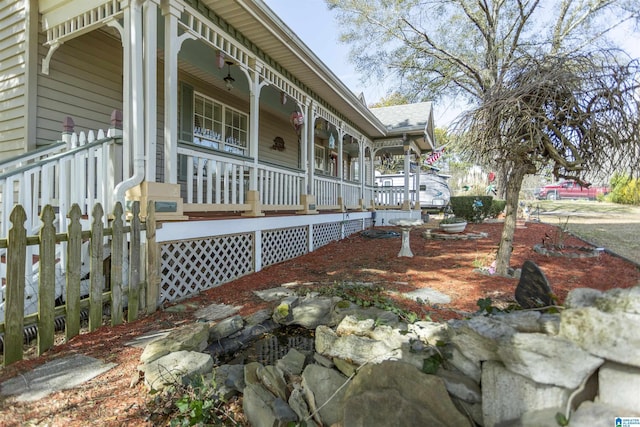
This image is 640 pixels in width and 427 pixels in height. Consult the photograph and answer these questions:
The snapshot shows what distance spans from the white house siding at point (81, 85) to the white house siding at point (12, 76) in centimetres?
25

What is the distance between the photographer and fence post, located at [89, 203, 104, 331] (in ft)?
10.0

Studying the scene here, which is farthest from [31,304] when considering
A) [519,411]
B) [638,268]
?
[638,268]

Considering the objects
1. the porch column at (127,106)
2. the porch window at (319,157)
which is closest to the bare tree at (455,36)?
the porch window at (319,157)

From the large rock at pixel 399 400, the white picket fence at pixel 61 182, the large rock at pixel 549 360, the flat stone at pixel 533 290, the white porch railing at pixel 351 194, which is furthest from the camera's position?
the white porch railing at pixel 351 194

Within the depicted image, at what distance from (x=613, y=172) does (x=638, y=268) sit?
2663 millimetres

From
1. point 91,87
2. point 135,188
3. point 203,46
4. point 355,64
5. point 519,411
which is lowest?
point 519,411

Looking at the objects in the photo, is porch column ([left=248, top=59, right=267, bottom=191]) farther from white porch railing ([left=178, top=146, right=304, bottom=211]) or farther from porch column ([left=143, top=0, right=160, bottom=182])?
porch column ([left=143, top=0, right=160, bottom=182])

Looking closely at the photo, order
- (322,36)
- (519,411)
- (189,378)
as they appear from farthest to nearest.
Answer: (322,36)
(189,378)
(519,411)

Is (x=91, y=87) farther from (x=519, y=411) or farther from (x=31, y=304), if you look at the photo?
(x=519, y=411)

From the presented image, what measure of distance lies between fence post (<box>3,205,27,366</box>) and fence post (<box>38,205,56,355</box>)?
12 cm

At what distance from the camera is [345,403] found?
1788 millimetres

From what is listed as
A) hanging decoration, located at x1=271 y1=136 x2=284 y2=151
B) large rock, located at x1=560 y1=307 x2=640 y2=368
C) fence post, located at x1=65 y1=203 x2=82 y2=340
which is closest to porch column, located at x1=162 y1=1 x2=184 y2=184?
fence post, located at x1=65 y1=203 x2=82 y2=340

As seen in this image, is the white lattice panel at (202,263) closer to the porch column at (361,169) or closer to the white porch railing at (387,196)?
the porch column at (361,169)

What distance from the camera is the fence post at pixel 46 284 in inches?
106
